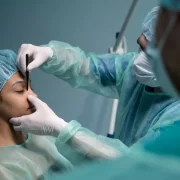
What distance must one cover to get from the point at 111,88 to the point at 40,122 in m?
0.48

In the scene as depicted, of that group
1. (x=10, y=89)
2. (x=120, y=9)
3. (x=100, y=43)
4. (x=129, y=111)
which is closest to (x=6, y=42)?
(x=100, y=43)

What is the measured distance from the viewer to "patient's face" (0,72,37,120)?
1.35 m

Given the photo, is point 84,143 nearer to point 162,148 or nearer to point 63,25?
point 162,148

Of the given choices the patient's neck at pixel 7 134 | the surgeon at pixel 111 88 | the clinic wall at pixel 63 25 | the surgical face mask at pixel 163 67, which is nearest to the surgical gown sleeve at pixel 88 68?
the surgeon at pixel 111 88

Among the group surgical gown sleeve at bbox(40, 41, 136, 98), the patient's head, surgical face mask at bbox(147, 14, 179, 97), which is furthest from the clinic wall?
surgical face mask at bbox(147, 14, 179, 97)

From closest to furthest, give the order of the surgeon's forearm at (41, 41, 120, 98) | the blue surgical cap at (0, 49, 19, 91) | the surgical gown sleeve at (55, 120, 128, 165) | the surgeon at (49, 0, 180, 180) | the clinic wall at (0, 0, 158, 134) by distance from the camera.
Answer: the surgeon at (49, 0, 180, 180), the surgical gown sleeve at (55, 120, 128, 165), the blue surgical cap at (0, 49, 19, 91), the surgeon's forearm at (41, 41, 120, 98), the clinic wall at (0, 0, 158, 134)

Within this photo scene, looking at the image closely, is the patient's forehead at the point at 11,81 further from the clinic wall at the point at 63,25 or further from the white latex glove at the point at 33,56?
the clinic wall at the point at 63,25

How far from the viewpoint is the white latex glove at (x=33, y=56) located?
1.38 meters

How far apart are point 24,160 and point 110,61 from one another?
60 centimetres

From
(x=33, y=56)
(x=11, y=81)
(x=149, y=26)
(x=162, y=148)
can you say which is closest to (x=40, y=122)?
(x=11, y=81)

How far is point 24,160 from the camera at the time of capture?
54.0 inches

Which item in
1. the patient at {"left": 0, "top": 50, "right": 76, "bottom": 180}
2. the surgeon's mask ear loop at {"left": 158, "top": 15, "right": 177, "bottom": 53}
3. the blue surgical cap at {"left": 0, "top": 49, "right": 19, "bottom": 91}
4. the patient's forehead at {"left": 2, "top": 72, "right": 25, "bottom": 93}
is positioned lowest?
the patient at {"left": 0, "top": 50, "right": 76, "bottom": 180}

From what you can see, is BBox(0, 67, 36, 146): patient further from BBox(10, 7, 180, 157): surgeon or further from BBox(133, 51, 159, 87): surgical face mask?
BBox(133, 51, 159, 87): surgical face mask

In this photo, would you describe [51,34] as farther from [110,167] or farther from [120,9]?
[110,167]
